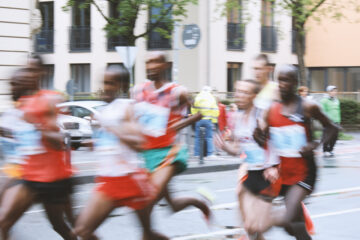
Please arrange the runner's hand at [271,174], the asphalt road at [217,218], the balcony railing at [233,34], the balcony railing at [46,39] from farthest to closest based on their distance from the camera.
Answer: the balcony railing at [46,39] < the balcony railing at [233,34] < the asphalt road at [217,218] < the runner's hand at [271,174]

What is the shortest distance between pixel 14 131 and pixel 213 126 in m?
10.2

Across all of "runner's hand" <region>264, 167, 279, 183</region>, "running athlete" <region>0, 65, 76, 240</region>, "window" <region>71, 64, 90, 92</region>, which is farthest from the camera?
"window" <region>71, 64, 90, 92</region>

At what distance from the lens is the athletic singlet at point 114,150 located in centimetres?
477

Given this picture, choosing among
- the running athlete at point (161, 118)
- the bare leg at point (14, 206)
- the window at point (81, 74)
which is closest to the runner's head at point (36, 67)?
the bare leg at point (14, 206)

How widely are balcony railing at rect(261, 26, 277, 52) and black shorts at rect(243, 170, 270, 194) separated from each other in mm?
28066

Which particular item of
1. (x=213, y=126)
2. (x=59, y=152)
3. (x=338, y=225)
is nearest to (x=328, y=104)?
(x=213, y=126)

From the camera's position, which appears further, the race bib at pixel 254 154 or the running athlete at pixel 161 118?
the running athlete at pixel 161 118

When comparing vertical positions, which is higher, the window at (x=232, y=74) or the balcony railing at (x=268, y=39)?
the balcony railing at (x=268, y=39)

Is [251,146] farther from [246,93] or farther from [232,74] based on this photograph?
[232,74]

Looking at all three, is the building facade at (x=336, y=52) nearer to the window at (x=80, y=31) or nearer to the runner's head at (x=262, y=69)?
the window at (x=80, y=31)

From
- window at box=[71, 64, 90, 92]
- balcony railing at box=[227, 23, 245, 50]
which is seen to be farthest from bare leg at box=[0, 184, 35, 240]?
window at box=[71, 64, 90, 92]

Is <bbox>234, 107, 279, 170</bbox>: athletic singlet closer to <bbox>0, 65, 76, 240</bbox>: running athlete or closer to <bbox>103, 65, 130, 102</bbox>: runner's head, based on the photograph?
<bbox>103, 65, 130, 102</bbox>: runner's head

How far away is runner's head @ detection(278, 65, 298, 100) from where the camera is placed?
17.8 feet


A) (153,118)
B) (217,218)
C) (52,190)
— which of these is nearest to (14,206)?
(52,190)
